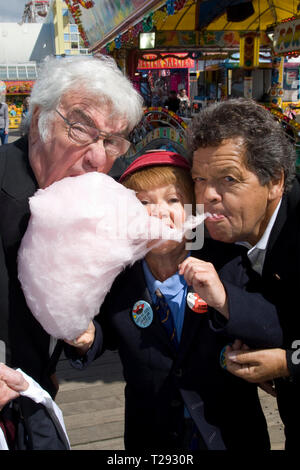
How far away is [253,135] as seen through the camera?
1161mm

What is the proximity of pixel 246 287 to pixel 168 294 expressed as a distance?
25 centimetres

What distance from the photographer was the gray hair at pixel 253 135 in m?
1.16

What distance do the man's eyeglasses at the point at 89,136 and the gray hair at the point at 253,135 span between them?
1.09ft

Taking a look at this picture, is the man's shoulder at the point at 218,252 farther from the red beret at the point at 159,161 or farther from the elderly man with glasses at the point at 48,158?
the elderly man with glasses at the point at 48,158

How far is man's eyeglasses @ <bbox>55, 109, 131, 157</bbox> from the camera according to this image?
130cm

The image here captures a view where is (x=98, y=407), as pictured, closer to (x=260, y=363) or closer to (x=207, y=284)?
(x=260, y=363)

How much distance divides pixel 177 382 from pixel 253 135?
80 cm

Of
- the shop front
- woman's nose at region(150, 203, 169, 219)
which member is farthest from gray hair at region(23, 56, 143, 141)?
the shop front

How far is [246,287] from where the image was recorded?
1170 mm

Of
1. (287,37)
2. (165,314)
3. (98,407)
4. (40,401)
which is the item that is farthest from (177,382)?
(287,37)

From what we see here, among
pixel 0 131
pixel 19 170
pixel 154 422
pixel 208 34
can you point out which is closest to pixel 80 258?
pixel 19 170

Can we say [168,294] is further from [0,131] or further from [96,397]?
[0,131]

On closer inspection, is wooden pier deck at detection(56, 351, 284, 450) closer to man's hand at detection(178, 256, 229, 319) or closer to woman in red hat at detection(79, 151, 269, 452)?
woman in red hat at detection(79, 151, 269, 452)

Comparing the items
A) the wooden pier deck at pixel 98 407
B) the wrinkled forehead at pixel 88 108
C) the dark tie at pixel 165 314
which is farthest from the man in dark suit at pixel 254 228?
A: the wooden pier deck at pixel 98 407
